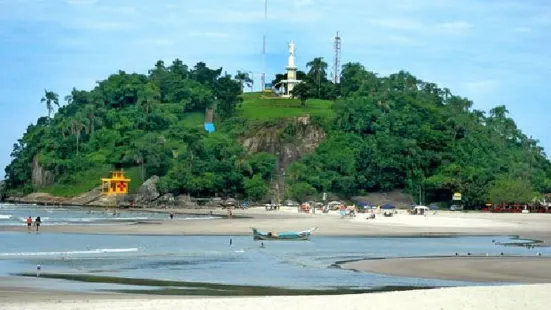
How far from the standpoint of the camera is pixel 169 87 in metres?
160

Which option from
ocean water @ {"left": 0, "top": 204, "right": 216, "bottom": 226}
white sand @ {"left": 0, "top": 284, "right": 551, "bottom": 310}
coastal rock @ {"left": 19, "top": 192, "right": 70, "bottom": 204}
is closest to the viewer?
white sand @ {"left": 0, "top": 284, "right": 551, "bottom": 310}

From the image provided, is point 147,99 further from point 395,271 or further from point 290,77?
point 395,271

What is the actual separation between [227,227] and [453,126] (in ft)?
238

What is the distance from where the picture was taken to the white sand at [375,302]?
21.1m

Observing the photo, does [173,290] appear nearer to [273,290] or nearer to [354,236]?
[273,290]

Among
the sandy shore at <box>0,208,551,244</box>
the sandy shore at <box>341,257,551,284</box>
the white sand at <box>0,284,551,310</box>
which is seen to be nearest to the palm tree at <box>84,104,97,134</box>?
the sandy shore at <box>0,208,551,244</box>

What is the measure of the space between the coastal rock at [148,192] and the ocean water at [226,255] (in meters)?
66.7

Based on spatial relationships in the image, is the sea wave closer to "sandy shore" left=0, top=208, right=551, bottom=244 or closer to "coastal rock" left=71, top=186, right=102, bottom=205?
"sandy shore" left=0, top=208, right=551, bottom=244

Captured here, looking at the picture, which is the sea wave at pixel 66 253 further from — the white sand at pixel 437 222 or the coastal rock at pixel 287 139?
the coastal rock at pixel 287 139

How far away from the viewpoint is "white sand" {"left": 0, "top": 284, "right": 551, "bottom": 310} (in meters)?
21.1

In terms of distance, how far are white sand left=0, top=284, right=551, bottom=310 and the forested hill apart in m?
88.7

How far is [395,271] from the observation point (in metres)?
36.2

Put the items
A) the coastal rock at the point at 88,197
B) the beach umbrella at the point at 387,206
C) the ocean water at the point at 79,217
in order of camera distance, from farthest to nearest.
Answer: the coastal rock at the point at 88,197
the beach umbrella at the point at 387,206
the ocean water at the point at 79,217

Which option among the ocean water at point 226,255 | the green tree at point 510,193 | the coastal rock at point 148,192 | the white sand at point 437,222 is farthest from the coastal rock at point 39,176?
the ocean water at point 226,255
